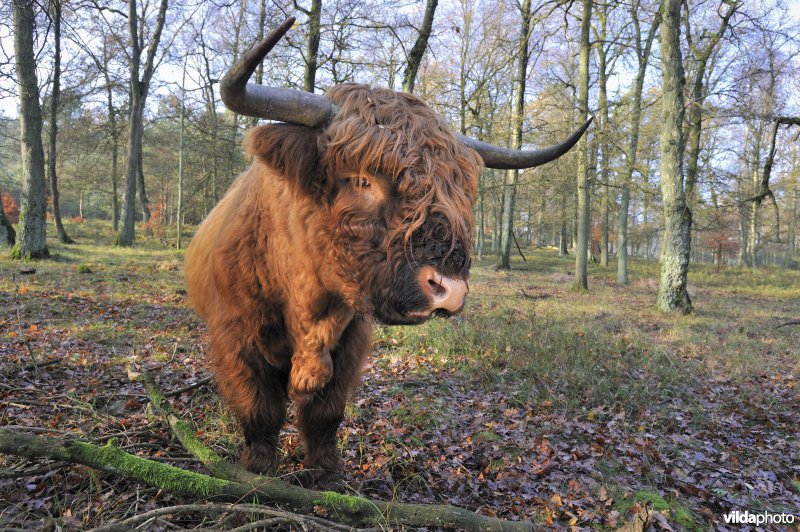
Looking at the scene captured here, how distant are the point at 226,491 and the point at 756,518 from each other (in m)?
3.88

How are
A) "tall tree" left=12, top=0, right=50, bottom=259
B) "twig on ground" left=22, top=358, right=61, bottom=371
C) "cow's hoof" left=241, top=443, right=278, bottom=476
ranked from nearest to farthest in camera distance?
1. "cow's hoof" left=241, top=443, right=278, bottom=476
2. "twig on ground" left=22, top=358, right=61, bottom=371
3. "tall tree" left=12, top=0, right=50, bottom=259

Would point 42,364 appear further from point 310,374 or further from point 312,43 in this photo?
point 312,43

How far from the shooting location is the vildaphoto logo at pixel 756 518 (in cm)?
356

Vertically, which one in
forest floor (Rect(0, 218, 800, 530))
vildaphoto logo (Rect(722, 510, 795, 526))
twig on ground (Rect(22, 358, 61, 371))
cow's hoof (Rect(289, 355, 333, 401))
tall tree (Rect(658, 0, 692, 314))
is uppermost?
tall tree (Rect(658, 0, 692, 314))

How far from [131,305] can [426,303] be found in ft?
28.7

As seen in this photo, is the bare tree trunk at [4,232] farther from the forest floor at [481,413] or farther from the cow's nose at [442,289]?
the cow's nose at [442,289]

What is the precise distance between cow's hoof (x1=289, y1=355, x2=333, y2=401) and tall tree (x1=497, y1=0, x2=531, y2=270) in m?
12.1

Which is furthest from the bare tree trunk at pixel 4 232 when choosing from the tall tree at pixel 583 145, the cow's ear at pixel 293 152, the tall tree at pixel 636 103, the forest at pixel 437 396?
the tall tree at pixel 636 103

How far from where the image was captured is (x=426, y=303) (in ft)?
6.58

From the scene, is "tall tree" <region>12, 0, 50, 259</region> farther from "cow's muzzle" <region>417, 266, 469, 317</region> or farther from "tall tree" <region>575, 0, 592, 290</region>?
"tall tree" <region>575, 0, 592, 290</region>

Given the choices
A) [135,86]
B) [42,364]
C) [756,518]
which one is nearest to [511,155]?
[756,518]

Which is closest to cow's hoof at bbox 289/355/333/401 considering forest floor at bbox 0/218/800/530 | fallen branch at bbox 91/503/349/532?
Answer: fallen branch at bbox 91/503/349/532

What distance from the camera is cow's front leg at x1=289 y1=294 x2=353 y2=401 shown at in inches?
108

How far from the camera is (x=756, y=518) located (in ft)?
11.9
